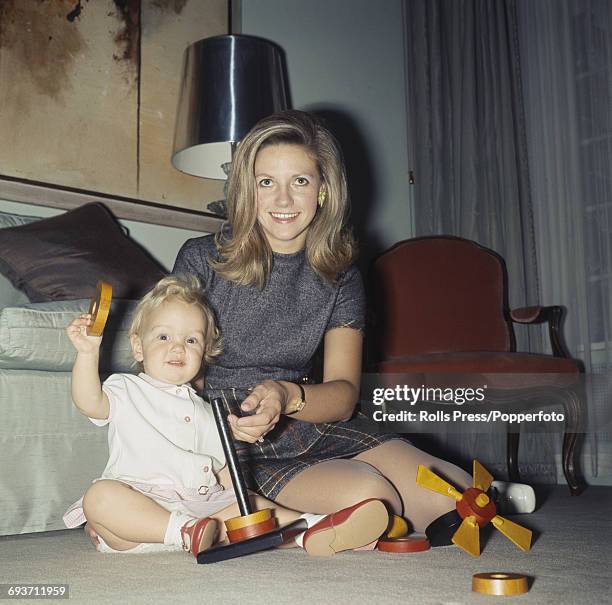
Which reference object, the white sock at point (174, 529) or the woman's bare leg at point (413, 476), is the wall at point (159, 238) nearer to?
the woman's bare leg at point (413, 476)

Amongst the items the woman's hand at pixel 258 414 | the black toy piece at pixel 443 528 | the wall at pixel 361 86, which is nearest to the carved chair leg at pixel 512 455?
the wall at pixel 361 86

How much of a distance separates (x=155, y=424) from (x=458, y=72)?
9.51ft

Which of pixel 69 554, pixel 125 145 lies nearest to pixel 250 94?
pixel 125 145

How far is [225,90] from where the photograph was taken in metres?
2.79

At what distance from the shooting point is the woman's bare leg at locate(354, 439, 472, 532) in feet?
5.50

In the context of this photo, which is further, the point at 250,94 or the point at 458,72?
the point at 458,72

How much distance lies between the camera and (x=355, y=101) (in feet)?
13.1

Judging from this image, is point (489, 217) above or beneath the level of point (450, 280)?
above

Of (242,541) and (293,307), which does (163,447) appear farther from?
(293,307)

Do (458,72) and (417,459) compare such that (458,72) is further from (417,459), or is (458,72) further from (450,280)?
(417,459)

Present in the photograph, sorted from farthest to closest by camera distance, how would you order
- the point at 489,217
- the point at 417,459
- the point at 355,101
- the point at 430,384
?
1. the point at 355,101
2. the point at 489,217
3. the point at 430,384
4. the point at 417,459

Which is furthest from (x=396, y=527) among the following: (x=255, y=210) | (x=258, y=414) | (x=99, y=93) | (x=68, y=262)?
(x=99, y=93)

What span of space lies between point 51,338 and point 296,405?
25.8 inches

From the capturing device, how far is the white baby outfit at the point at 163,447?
1.51 metres
